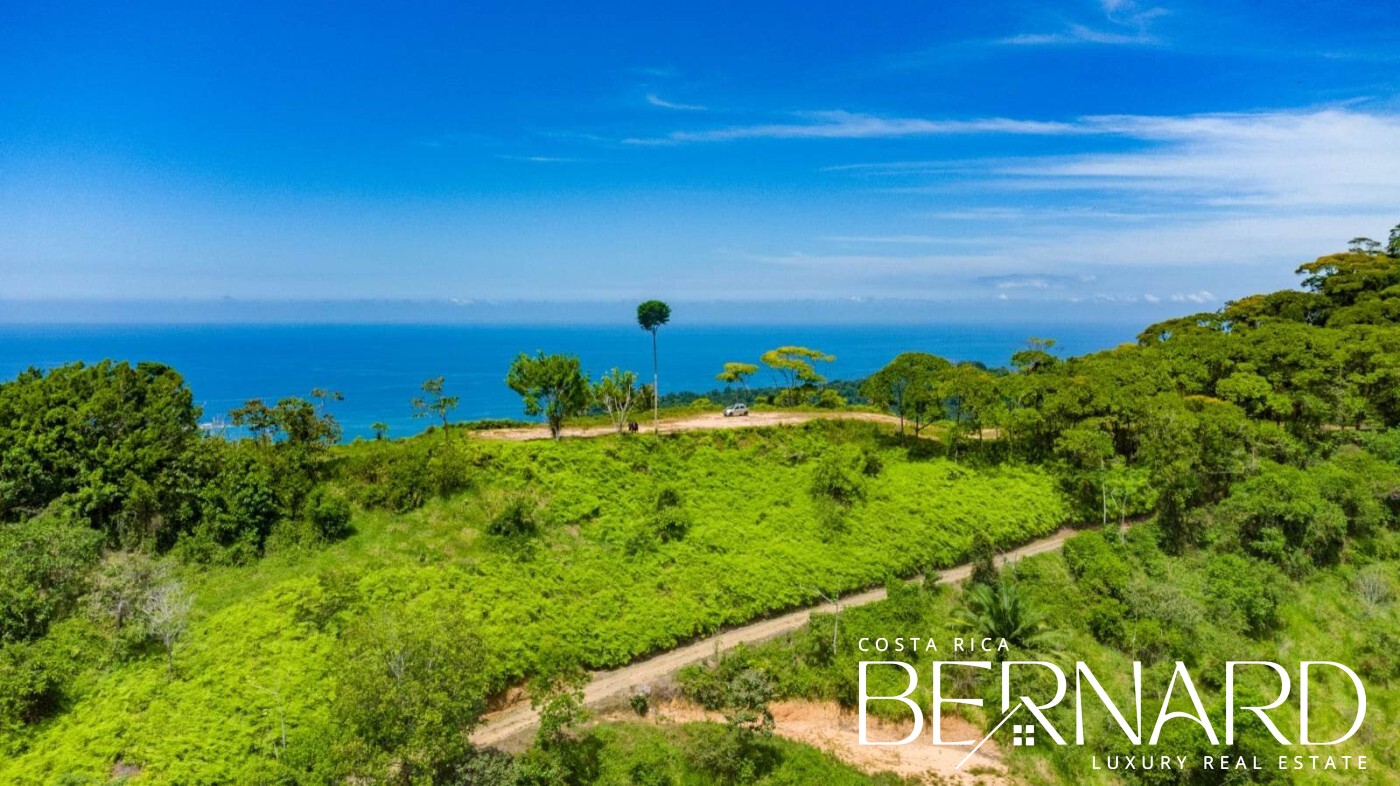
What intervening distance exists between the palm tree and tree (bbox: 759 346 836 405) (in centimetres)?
2460

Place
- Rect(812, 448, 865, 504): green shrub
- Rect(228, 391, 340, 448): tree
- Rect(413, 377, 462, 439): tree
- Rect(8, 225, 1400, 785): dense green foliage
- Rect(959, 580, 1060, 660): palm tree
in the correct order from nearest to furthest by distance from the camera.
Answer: Rect(8, 225, 1400, 785): dense green foliage → Rect(959, 580, 1060, 660): palm tree → Rect(228, 391, 340, 448): tree → Rect(812, 448, 865, 504): green shrub → Rect(413, 377, 462, 439): tree

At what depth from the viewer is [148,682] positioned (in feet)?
63.9

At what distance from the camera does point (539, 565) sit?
27219mm

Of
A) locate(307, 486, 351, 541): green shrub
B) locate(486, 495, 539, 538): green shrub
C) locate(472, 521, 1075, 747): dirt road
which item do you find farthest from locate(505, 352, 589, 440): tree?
locate(472, 521, 1075, 747): dirt road

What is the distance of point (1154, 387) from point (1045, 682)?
2196cm

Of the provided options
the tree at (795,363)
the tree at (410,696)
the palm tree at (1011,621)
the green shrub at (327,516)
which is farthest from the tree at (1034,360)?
the green shrub at (327,516)

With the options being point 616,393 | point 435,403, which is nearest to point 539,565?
point 435,403

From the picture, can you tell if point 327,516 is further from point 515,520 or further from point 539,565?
point 539,565

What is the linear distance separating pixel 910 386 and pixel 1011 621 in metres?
16.6

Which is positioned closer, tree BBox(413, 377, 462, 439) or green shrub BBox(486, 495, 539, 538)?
green shrub BBox(486, 495, 539, 538)

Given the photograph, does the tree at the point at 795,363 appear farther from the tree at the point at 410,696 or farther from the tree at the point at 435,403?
the tree at the point at 410,696

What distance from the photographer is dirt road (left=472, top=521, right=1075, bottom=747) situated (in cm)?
2086

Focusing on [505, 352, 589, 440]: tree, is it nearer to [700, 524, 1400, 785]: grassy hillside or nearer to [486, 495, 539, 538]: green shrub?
[486, 495, 539, 538]: green shrub

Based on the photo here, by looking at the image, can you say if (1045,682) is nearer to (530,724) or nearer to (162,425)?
(530,724)
